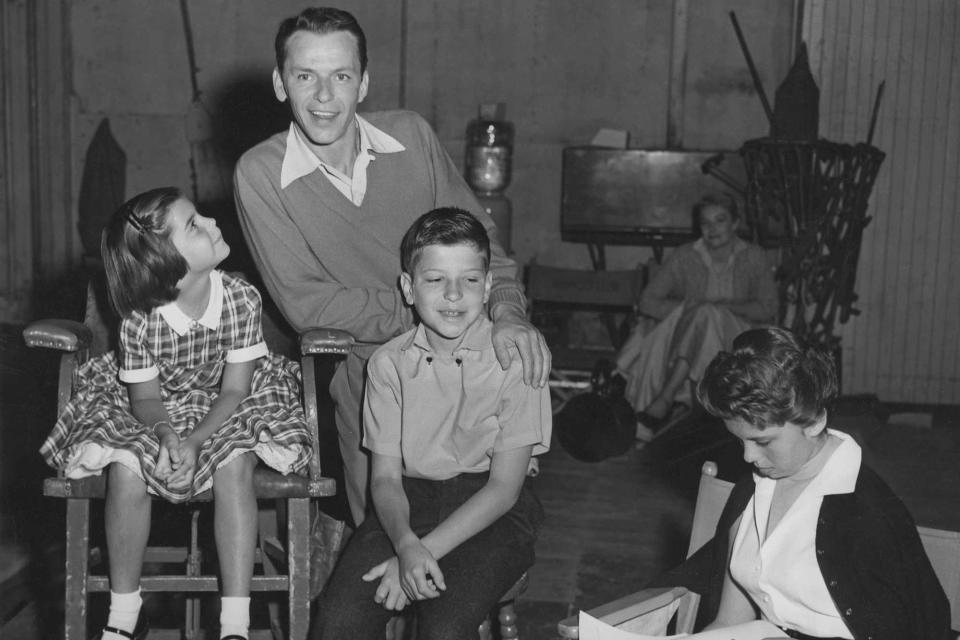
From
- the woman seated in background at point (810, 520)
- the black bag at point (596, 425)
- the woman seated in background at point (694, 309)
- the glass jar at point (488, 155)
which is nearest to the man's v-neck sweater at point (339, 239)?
the woman seated in background at point (810, 520)

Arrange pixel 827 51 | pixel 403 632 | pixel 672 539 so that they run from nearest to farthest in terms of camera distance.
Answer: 1. pixel 403 632
2. pixel 672 539
3. pixel 827 51

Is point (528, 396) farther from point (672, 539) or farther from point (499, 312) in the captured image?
point (672, 539)

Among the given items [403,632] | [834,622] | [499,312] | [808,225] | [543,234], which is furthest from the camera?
[543,234]

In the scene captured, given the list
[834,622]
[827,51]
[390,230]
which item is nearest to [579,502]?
[390,230]

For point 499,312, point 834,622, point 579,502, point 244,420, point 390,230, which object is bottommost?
point 579,502

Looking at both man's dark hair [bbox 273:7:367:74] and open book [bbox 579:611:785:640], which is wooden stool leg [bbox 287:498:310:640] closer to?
open book [bbox 579:611:785:640]

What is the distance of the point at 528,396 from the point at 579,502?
255 centimetres

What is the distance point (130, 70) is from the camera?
8.01 metres

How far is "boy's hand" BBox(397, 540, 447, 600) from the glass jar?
17.3 ft

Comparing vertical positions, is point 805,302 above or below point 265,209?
below

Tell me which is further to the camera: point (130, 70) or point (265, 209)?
point (130, 70)

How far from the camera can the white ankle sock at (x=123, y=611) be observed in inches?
93.9

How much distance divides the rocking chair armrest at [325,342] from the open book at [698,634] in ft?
3.20

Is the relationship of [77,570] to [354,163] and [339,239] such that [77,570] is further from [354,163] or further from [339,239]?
[354,163]
